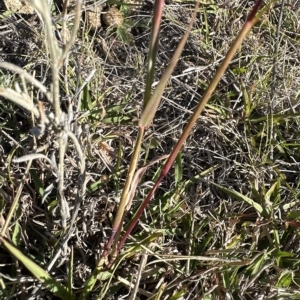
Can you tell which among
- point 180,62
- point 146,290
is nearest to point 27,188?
point 146,290

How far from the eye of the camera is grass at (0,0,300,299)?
122cm

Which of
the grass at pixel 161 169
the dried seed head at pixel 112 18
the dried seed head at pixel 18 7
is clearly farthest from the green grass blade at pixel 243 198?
the dried seed head at pixel 18 7

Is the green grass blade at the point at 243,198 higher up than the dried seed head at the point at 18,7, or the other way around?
the dried seed head at the point at 18,7

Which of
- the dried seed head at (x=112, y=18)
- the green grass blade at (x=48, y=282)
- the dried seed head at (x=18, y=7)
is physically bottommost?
the green grass blade at (x=48, y=282)

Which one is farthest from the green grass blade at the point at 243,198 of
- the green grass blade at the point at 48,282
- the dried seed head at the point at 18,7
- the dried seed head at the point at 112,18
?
the dried seed head at the point at 18,7

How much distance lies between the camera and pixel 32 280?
1.16m

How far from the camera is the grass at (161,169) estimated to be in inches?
47.9

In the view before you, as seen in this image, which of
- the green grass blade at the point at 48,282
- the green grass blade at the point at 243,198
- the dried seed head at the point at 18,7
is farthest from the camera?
the dried seed head at the point at 18,7

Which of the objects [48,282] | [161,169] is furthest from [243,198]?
[48,282]

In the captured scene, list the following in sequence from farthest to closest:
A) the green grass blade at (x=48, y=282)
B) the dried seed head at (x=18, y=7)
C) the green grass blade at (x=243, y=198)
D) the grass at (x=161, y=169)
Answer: the dried seed head at (x=18, y=7) < the green grass blade at (x=243, y=198) < the grass at (x=161, y=169) < the green grass blade at (x=48, y=282)

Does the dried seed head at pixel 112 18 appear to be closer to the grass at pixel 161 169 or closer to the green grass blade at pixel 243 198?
the grass at pixel 161 169

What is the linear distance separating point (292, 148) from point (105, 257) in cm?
73

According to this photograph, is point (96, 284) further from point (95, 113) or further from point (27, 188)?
point (95, 113)

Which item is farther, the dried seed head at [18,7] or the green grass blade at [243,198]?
the dried seed head at [18,7]
